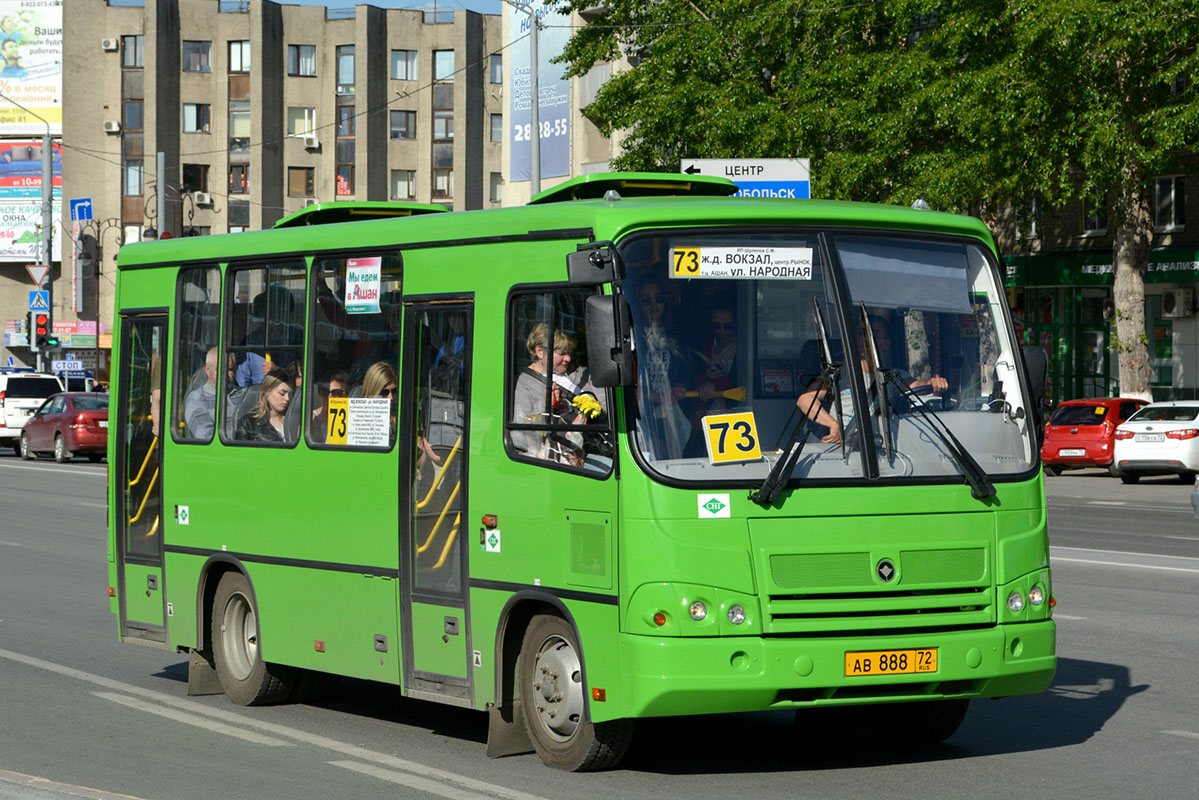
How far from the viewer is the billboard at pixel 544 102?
5869cm

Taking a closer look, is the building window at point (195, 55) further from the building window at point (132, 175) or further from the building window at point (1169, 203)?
the building window at point (1169, 203)

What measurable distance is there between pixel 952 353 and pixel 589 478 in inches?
68.3

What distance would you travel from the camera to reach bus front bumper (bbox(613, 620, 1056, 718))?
294 inches

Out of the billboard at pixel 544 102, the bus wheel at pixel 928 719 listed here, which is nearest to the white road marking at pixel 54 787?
the bus wheel at pixel 928 719

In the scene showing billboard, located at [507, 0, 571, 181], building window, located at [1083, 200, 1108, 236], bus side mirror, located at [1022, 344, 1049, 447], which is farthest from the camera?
billboard, located at [507, 0, 571, 181]

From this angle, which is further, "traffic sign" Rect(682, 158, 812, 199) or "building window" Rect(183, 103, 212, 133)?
"building window" Rect(183, 103, 212, 133)

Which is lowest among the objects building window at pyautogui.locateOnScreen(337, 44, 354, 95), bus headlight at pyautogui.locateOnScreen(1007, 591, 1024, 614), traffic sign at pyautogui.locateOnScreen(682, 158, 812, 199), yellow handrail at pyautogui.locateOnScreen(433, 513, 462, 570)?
bus headlight at pyautogui.locateOnScreen(1007, 591, 1024, 614)

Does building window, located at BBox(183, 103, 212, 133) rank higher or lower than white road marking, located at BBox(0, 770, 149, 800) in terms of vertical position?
higher

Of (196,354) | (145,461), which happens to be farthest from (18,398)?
(196,354)

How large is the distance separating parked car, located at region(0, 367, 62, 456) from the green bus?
131 feet

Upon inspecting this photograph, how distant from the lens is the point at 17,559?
63.8 feet

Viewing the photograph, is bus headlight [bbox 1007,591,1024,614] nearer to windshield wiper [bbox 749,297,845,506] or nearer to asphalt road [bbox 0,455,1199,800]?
asphalt road [bbox 0,455,1199,800]

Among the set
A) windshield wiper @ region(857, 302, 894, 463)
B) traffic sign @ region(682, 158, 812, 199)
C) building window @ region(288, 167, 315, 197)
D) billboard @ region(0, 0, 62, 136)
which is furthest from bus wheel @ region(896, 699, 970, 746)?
billboard @ region(0, 0, 62, 136)

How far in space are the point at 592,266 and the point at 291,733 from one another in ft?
10.4
